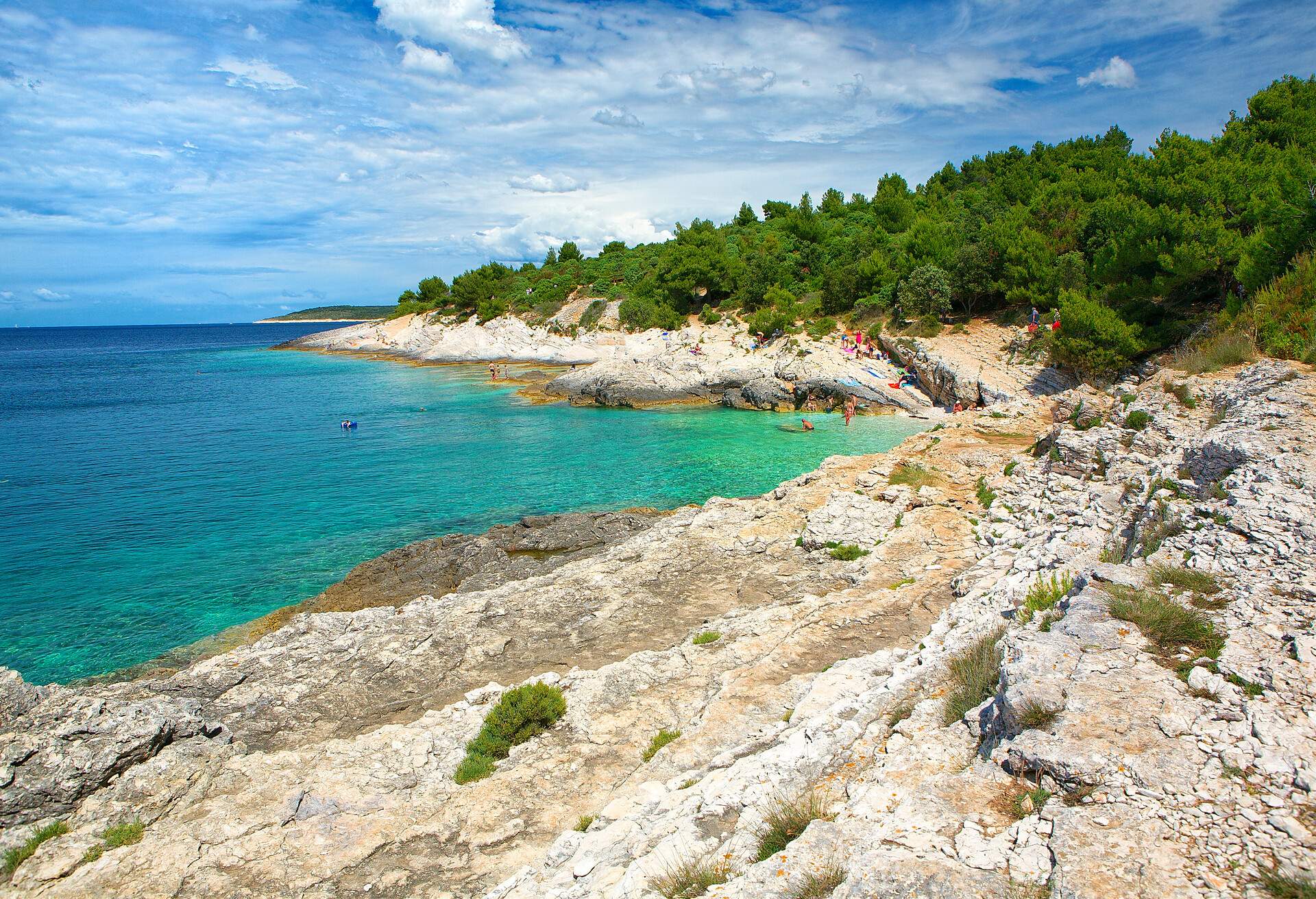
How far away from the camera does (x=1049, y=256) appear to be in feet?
127

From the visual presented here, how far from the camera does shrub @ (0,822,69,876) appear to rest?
759cm

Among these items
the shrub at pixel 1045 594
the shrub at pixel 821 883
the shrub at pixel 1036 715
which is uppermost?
the shrub at pixel 1036 715

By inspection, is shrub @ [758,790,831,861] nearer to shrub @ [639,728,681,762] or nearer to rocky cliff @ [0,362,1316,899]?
rocky cliff @ [0,362,1316,899]

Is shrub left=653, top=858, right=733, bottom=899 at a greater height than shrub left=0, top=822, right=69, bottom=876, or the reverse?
shrub left=653, top=858, right=733, bottom=899

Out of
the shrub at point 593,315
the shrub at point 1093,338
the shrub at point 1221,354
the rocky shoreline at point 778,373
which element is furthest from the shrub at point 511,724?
the shrub at point 593,315

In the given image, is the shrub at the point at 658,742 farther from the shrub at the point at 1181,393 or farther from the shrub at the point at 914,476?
the shrub at the point at 1181,393

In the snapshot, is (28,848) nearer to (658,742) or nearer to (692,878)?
(658,742)

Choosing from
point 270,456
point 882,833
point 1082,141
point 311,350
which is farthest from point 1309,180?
point 311,350

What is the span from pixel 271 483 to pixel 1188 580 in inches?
1246

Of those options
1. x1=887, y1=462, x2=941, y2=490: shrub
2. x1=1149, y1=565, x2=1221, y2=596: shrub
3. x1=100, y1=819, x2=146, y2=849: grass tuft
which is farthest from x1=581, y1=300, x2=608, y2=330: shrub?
x1=1149, y1=565, x2=1221, y2=596: shrub

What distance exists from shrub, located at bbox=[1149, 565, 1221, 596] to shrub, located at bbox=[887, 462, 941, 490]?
1116 cm

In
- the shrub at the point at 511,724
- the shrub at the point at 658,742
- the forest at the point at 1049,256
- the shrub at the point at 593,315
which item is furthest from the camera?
the shrub at the point at 593,315

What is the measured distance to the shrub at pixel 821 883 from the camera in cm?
459

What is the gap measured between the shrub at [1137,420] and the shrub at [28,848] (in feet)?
64.6
